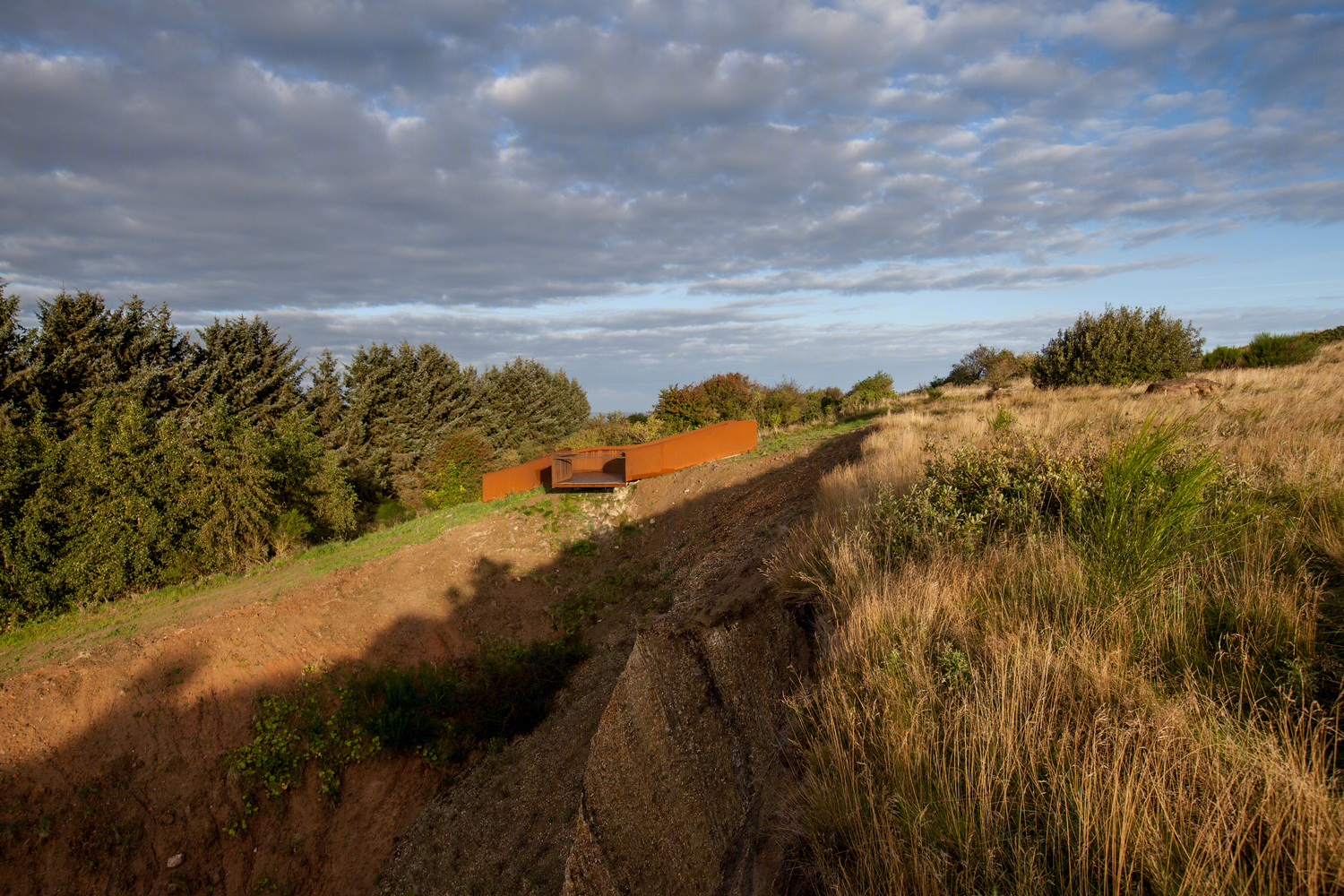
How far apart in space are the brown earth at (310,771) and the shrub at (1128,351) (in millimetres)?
14635

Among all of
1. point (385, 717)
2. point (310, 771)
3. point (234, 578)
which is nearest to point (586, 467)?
point (385, 717)

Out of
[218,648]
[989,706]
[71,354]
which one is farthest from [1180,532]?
[71,354]

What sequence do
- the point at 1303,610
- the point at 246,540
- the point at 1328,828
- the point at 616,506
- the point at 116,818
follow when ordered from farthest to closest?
the point at 246,540, the point at 616,506, the point at 116,818, the point at 1303,610, the point at 1328,828

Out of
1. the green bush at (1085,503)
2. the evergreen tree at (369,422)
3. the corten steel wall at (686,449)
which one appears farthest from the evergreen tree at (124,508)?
the green bush at (1085,503)

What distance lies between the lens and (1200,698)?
252 cm

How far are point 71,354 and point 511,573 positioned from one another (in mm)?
19419

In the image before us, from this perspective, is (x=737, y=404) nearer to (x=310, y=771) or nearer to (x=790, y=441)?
(x=790, y=441)

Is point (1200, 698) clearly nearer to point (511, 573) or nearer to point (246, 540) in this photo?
point (511, 573)

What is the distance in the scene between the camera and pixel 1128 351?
2092 centimetres

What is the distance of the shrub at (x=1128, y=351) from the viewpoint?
68.0 feet

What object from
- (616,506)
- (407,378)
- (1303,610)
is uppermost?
(407,378)

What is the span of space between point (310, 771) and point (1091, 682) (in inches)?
427

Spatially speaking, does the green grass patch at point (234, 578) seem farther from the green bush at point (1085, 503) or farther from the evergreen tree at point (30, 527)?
the green bush at point (1085, 503)

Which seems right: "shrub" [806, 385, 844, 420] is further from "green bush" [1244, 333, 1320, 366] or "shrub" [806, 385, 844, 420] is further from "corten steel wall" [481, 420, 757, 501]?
"green bush" [1244, 333, 1320, 366]
